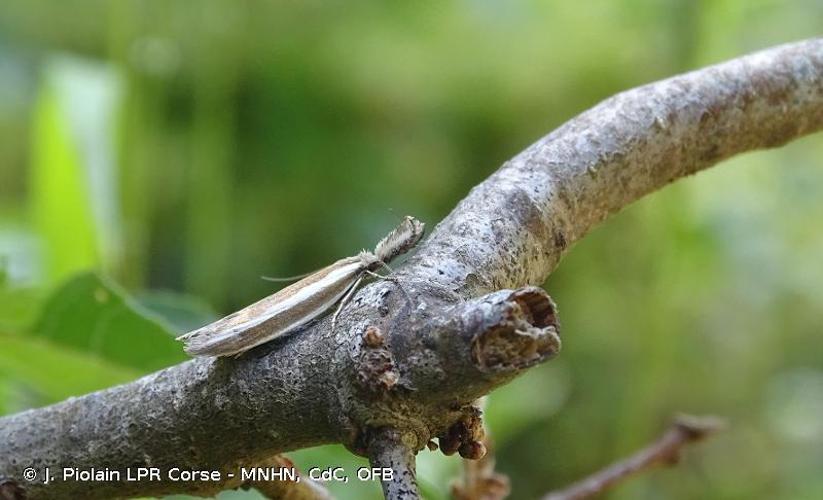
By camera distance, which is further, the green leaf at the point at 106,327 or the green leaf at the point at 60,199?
the green leaf at the point at 60,199

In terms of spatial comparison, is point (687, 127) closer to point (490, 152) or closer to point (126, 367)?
point (126, 367)

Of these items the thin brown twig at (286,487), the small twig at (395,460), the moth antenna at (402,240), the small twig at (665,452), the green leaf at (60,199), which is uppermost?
the green leaf at (60,199)

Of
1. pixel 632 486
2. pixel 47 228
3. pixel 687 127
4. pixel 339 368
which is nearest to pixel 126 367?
pixel 339 368

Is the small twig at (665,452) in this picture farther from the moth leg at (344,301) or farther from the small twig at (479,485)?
the moth leg at (344,301)

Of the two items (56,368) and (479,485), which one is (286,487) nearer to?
(479,485)

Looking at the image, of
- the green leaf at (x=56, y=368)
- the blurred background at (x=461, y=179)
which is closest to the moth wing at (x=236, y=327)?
the green leaf at (x=56, y=368)

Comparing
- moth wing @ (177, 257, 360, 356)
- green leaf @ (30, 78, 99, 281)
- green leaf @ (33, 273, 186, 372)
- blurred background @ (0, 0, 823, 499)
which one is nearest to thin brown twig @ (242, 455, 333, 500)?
moth wing @ (177, 257, 360, 356)
